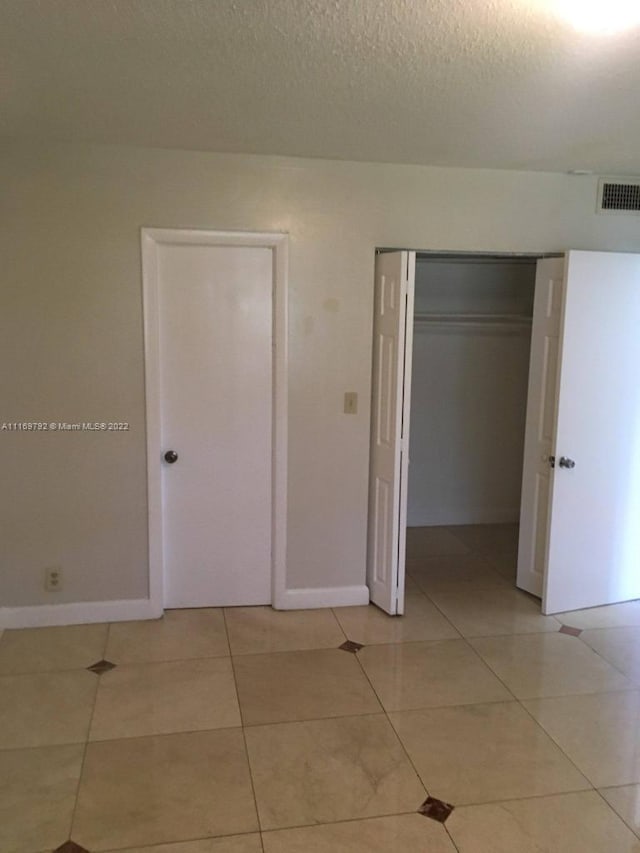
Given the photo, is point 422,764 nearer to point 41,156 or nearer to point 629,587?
point 629,587

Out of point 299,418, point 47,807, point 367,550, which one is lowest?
point 47,807

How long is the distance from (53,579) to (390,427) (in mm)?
2016

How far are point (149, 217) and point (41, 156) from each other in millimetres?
582

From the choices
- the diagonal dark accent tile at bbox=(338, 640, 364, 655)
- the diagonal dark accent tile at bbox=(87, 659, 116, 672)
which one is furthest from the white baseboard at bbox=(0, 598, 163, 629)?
the diagonal dark accent tile at bbox=(338, 640, 364, 655)

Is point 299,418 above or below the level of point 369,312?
below

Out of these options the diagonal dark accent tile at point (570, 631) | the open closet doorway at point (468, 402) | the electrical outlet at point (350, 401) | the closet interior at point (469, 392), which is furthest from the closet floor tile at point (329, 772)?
the closet interior at point (469, 392)

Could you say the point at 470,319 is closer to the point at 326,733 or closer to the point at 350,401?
the point at 350,401

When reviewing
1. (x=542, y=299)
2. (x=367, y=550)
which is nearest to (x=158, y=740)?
(x=367, y=550)

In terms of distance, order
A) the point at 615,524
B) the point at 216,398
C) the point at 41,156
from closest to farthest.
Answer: the point at 41,156 → the point at 216,398 → the point at 615,524

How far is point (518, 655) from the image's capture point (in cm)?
368

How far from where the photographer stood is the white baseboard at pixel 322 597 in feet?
13.6

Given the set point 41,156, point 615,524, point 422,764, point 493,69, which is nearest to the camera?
point 493,69

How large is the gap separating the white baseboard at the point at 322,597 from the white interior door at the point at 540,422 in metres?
1.07

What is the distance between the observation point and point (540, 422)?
14.2 feet
